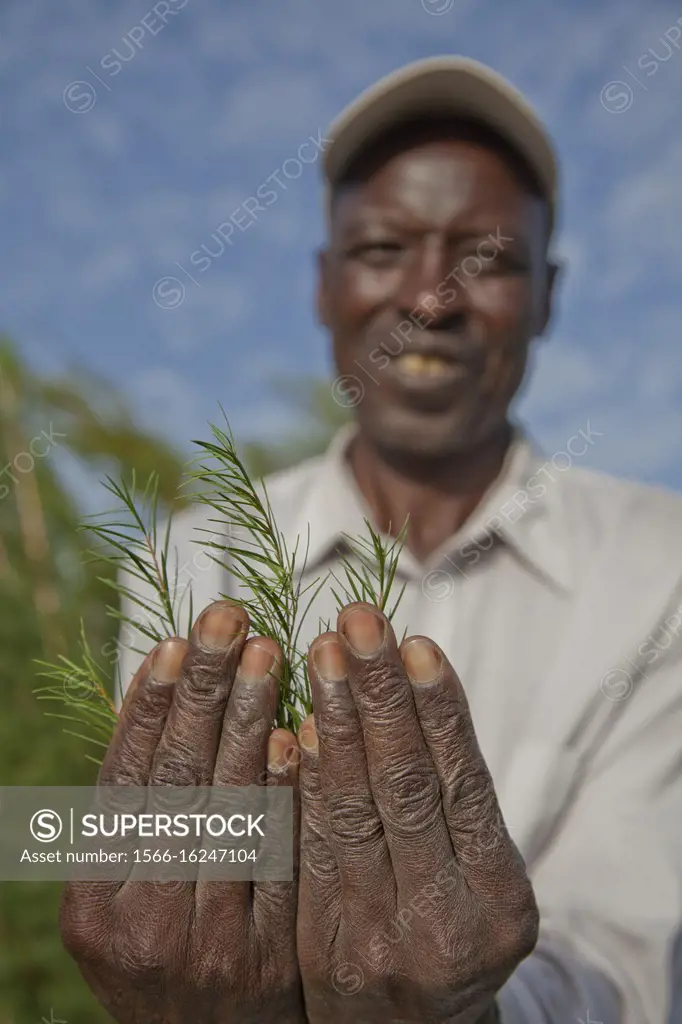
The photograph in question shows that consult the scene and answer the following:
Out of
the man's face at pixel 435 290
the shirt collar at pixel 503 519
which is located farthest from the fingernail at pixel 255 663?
the man's face at pixel 435 290

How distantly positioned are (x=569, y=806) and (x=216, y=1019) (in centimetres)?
87

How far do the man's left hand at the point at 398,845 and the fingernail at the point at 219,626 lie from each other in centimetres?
8

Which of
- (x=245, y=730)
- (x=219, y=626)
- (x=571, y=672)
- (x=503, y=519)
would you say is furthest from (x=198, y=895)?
(x=503, y=519)

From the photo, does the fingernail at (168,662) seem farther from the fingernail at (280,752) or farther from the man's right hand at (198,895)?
the fingernail at (280,752)

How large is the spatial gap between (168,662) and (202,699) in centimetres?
5

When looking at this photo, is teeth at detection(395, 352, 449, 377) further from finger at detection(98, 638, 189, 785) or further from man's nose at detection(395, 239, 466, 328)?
finger at detection(98, 638, 189, 785)

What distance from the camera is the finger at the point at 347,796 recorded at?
2.37 feet

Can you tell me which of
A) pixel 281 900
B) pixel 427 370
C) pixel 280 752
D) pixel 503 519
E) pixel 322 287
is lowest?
pixel 281 900

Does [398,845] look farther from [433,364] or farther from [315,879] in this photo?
[433,364]

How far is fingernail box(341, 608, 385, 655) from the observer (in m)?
0.70

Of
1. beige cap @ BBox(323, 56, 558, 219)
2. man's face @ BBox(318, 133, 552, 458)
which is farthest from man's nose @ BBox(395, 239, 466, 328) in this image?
beige cap @ BBox(323, 56, 558, 219)

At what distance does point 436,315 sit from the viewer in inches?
66.0

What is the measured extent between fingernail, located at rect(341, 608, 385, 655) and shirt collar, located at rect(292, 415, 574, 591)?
3.07ft

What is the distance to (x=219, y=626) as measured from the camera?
730 mm
